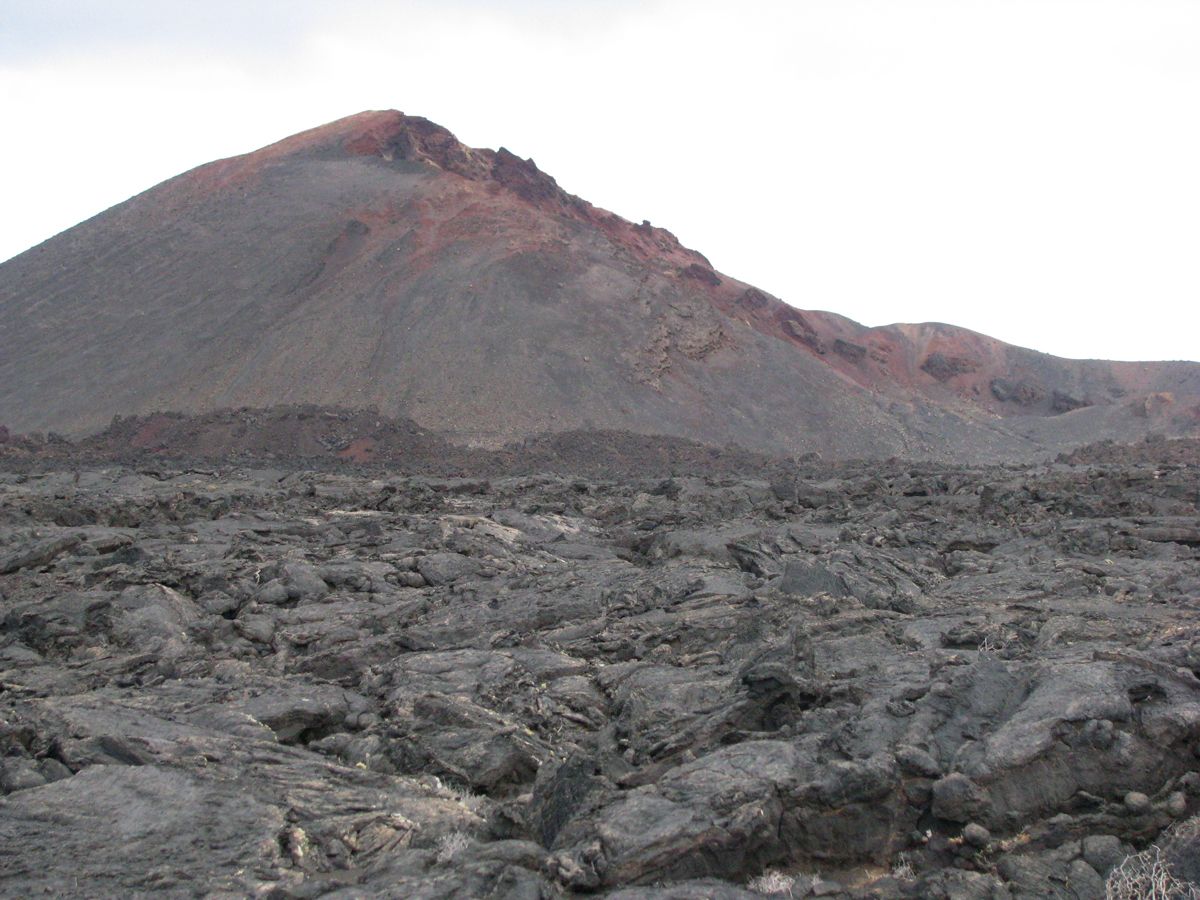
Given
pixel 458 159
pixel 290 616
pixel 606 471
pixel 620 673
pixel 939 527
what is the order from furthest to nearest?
pixel 458 159
pixel 606 471
pixel 939 527
pixel 290 616
pixel 620 673

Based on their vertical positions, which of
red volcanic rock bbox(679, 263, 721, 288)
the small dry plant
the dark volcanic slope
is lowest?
the small dry plant

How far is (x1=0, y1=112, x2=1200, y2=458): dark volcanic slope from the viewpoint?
42.5m

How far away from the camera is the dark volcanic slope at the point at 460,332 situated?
42.5 meters

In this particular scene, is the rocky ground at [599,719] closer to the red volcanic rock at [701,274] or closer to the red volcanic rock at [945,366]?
the red volcanic rock at [701,274]

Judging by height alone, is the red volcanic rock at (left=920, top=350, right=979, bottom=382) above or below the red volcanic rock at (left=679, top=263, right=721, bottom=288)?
below

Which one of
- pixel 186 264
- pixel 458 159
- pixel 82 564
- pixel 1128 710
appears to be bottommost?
pixel 82 564

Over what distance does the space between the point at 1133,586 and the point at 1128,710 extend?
5704 millimetres

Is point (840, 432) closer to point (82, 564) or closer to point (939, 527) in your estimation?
point (939, 527)

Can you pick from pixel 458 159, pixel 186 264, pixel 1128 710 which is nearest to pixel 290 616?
pixel 1128 710

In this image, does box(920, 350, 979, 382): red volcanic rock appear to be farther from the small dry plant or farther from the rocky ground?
the small dry plant

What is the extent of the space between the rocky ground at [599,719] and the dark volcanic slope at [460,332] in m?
26.5

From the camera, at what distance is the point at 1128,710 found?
6.46 m

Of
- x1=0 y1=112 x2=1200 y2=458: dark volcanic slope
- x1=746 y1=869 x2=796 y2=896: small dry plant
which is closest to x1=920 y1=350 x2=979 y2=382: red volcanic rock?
x1=0 y1=112 x2=1200 y2=458: dark volcanic slope

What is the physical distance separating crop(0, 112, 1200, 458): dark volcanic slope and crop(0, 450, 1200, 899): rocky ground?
26.5 metres
